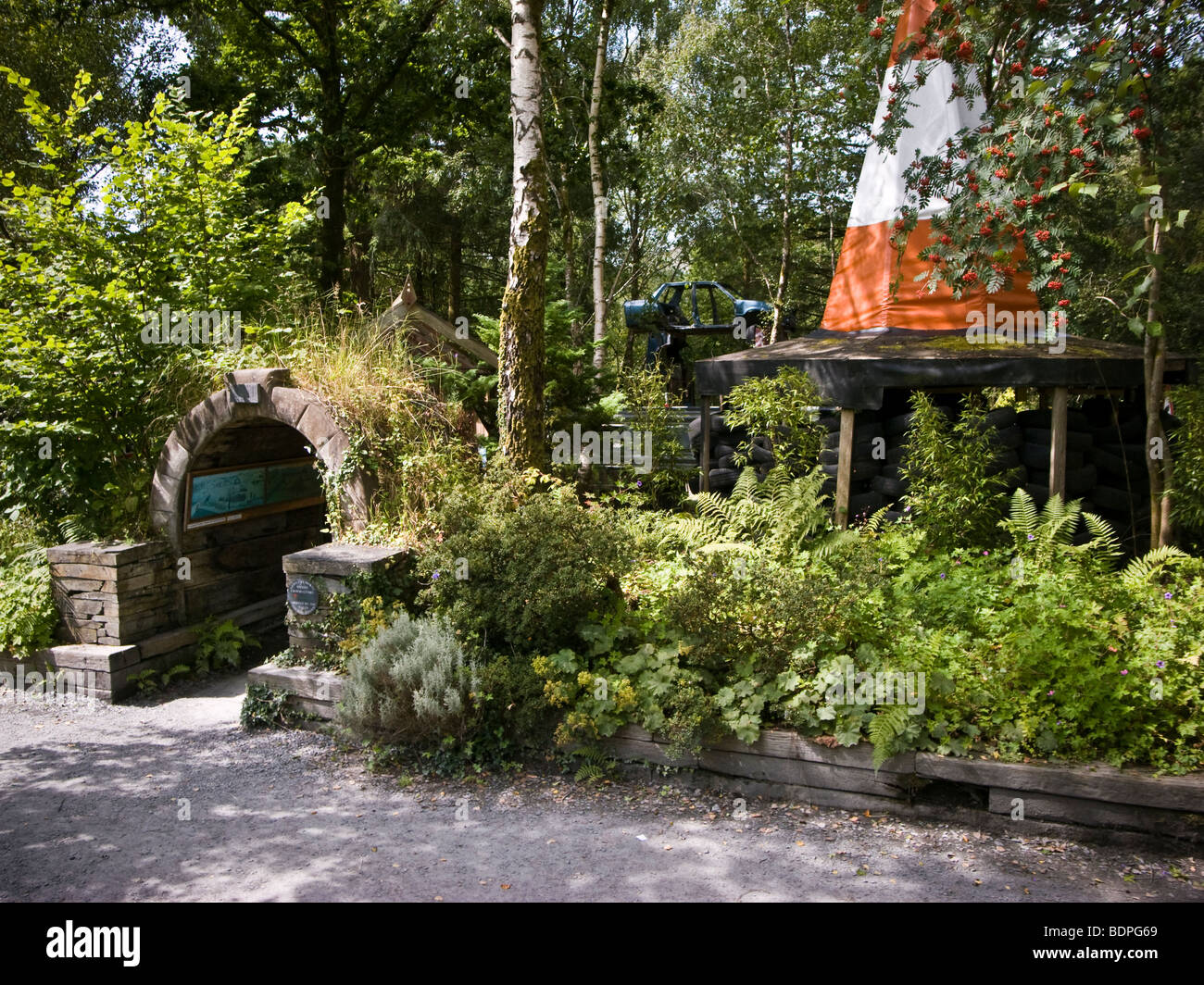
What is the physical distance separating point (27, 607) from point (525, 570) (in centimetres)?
444

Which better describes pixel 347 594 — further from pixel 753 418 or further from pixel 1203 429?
pixel 1203 429

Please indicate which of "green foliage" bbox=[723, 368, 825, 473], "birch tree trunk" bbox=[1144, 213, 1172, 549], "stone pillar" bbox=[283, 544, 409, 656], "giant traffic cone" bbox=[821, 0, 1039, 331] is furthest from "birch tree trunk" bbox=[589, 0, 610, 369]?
"birch tree trunk" bbox=[1144, 213, 1172, 549]

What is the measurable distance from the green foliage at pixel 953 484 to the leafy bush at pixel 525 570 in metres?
2.44

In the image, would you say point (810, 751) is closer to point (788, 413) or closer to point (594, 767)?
point (594, 767)

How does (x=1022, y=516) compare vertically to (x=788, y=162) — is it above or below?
below

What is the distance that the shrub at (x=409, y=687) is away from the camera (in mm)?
4934

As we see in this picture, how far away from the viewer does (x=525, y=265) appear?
6.71 meters

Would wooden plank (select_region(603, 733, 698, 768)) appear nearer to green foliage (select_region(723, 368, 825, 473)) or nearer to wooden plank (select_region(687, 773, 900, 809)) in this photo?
wooden plank (select_region(687, 773, 900, 809))

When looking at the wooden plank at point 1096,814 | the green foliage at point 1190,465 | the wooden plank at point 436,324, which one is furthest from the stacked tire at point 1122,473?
the wooden plank at point 436,324

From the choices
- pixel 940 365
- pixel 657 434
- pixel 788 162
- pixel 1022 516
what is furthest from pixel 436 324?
pixel 788 162

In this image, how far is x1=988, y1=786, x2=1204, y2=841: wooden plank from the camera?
3844 millimetres

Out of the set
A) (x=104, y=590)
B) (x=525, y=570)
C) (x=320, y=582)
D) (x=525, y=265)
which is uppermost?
(x=525, y=265)

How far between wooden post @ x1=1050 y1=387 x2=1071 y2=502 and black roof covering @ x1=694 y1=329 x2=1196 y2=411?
182 millimetres

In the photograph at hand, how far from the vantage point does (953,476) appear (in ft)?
20.6
